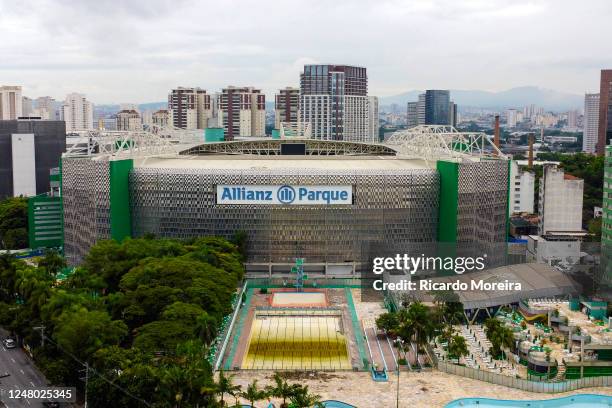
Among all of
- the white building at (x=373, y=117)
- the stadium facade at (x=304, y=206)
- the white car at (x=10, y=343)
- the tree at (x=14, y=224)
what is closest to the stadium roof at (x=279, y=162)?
the stadium facade at (x=304, y=206)

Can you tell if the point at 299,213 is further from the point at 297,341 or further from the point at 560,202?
the point at 560,202

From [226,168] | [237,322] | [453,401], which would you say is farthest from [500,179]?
[453,401]

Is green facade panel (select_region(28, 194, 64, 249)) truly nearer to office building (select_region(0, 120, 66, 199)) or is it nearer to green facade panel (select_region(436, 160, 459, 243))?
office building (select_region(0, 120, 66, 199))

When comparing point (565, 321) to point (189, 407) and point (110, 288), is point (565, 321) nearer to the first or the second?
point (189, 407)

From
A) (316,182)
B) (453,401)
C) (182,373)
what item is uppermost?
(316,182)

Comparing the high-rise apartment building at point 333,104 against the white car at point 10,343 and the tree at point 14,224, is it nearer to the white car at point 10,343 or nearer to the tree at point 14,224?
the tree at point 14,224

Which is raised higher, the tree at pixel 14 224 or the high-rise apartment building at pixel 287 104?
the high-rise apartment building at pixel 287 104
